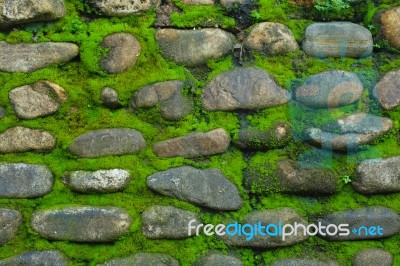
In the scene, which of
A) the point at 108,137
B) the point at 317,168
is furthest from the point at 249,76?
the point at 108,137

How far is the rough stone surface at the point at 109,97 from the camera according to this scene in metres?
2.18

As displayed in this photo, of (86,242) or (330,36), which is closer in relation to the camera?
(86,242)

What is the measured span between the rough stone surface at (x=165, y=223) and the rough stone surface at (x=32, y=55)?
832mm

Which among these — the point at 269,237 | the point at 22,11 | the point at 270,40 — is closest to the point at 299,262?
the point at 269,237

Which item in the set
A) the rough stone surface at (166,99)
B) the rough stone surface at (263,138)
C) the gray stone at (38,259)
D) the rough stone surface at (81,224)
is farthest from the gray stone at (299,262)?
the gray stone at (38,259)

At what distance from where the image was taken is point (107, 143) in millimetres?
2123

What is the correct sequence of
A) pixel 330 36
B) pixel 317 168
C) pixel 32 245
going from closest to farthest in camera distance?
pixel 32 245, pixel 317 168, pixel 330 36

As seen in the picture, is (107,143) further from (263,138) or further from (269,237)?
(269,237)

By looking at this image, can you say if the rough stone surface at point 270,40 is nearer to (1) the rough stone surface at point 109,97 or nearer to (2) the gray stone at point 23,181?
(1) the rough stone surface at point 109,97

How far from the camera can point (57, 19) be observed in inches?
89.0

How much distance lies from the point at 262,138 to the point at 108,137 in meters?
0.71

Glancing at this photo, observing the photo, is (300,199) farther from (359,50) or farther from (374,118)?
(359,50)

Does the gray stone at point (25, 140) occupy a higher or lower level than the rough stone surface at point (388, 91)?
lower

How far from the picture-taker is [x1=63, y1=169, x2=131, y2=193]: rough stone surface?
2062 mm
